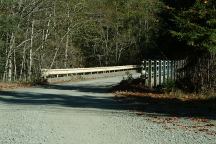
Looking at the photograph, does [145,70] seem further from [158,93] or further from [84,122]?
[84,122]

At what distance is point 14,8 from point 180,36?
806 inches

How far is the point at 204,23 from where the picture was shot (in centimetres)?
2331

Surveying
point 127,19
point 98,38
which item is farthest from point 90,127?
point 127,19

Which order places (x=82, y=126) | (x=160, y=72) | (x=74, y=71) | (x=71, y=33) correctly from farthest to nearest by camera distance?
(x=71, y=33) → (x=74, y=71) → (x=160, y=72) → (x=82, y=126)

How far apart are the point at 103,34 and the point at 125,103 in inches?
2041

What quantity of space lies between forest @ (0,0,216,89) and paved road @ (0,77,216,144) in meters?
5.45

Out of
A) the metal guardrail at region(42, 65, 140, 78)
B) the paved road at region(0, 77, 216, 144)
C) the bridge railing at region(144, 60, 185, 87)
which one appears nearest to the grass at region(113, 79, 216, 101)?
the bridge railing at region(144, 60, 185, 87)

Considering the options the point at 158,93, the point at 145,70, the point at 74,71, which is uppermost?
the point at 145,70

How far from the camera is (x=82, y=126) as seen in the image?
45.1 feet

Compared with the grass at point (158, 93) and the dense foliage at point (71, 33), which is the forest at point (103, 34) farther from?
the grass at point (158, 93)

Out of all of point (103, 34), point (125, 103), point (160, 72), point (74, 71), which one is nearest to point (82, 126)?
point (125, 103)

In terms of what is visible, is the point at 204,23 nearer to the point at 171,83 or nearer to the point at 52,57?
the point at 171,83

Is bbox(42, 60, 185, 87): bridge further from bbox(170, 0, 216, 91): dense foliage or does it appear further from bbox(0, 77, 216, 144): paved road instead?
bbox(0, 77, 216, 144): paved road

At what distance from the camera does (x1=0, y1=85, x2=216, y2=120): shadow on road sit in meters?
18.3
